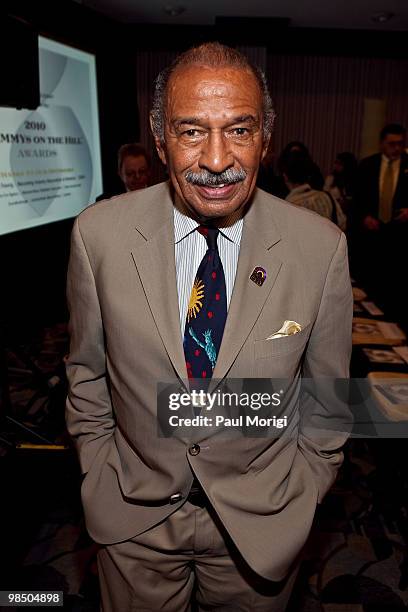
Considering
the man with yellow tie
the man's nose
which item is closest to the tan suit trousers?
the man's nose

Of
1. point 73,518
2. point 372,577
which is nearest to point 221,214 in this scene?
point 372,577

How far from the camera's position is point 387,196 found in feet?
16.9

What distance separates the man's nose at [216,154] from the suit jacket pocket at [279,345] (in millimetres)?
350

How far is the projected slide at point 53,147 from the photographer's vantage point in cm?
459

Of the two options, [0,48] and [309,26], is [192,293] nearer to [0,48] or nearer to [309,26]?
[0,48]

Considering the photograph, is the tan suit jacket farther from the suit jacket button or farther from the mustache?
the mustache

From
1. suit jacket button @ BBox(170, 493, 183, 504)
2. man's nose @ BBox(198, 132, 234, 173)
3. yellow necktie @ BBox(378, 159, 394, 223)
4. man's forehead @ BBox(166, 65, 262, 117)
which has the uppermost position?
man's forehead @ BBox(166, 65, 262, 117)

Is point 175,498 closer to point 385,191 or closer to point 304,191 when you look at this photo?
point 304,191

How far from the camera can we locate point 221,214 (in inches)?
43.2

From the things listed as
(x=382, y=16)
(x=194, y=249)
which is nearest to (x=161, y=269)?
(x=194, y=249)

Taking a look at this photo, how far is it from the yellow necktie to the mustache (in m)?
4.33

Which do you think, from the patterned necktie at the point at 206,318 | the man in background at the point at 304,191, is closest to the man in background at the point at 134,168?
the man in background at the point at 304,191

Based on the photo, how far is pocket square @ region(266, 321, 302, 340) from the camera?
45.0 inches

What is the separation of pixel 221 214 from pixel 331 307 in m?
0.32
